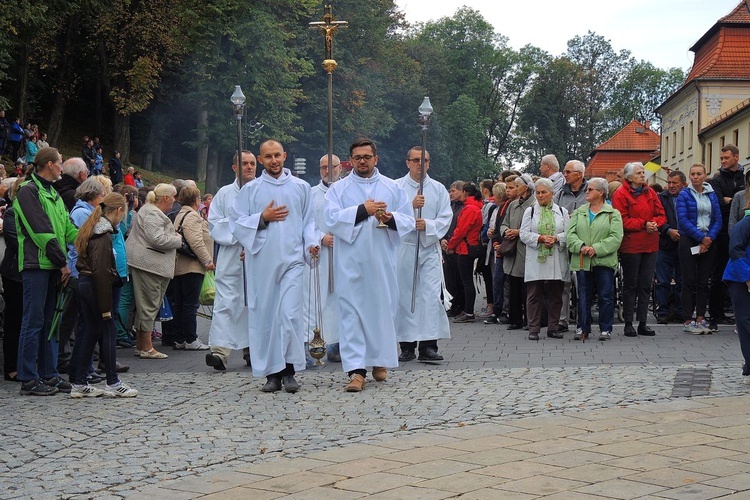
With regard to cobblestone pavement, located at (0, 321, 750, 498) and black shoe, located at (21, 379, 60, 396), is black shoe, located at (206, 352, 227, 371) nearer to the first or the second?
cobblestone pavement, located at (0, 321, 750, 498)

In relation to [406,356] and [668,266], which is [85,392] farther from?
[668,266]

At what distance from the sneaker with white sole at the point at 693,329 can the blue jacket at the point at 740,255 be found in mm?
4326

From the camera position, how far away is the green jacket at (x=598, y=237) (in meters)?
13.0

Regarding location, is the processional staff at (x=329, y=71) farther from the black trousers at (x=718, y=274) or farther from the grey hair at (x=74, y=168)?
the black trousers at (x=718, y=274)

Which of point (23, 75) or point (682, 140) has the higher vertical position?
point (682, 140)

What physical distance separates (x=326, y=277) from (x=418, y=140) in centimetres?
5805

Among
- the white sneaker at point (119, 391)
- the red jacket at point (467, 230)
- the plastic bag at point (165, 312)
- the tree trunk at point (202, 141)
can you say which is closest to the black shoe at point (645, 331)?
the red jacket at point (467, 230)

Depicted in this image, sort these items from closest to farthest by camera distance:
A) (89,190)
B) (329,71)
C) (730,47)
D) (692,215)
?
(89,190), (329,71), (692,215), (730,47)

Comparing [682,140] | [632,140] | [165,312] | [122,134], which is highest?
[632,140]

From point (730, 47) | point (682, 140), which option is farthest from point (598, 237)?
point (682, 140)

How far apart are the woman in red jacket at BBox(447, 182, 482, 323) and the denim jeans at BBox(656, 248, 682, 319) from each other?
8.50ft

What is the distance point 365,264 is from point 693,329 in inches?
218

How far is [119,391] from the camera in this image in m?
9.38

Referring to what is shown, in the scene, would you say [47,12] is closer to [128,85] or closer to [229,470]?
[128,85]
